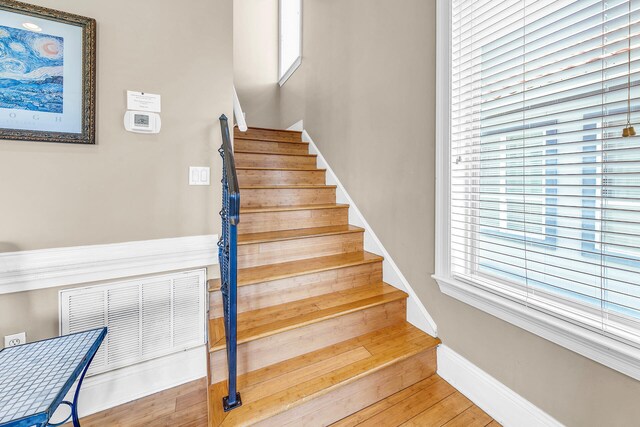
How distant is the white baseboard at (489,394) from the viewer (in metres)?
1.27

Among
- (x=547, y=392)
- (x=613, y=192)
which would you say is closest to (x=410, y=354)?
(x=547, y=392)

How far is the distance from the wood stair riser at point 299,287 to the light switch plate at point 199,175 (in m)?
0.66

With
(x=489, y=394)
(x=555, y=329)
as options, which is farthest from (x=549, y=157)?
(x=489, y=394)

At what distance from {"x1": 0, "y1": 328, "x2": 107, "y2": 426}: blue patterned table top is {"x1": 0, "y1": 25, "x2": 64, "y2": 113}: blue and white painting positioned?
107 centimetres

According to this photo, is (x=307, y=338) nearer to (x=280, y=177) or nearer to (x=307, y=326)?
(x=307, y=326)

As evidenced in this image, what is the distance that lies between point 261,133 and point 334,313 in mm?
→ 2418

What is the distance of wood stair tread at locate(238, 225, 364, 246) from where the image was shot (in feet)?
6.48

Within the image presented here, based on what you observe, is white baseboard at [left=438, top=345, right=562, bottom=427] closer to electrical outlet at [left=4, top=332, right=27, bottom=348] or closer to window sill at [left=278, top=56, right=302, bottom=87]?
electrical outlet at [left=4, top=332, right=27, bottom=348]

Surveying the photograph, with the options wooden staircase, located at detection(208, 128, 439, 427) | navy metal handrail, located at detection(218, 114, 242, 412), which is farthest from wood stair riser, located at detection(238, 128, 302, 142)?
navy metal handrail, located at detection(218, 114, 242, 412)

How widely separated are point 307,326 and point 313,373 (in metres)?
0.24

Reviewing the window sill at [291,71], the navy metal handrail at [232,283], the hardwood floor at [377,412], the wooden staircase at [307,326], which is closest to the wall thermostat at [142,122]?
the navy metal handrail at [232,283]

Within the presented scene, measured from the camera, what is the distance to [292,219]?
234 cm

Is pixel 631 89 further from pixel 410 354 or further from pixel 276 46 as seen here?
pixel 276 46

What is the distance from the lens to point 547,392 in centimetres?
122
